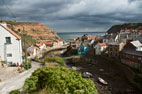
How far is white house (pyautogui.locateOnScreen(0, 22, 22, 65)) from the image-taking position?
21167mm

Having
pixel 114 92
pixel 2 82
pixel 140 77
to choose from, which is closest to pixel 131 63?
pixel 140 77

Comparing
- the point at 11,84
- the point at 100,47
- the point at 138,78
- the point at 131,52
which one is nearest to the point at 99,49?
the point at 100,47

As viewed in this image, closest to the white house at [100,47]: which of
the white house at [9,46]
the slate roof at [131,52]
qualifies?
the slate roof at [131,52]

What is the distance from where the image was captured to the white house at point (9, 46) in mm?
21167

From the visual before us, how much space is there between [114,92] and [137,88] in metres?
6.00

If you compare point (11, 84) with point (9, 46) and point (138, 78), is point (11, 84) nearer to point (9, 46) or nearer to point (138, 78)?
point (9, 46)

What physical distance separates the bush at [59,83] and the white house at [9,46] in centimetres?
1437

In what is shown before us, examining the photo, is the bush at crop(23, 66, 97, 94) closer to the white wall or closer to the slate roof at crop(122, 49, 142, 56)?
the slate roof at crop(122, 49, 142, 56)

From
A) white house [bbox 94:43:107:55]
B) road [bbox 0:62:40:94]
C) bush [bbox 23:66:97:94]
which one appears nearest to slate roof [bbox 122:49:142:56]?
white house [bbox 94:43:107:55]

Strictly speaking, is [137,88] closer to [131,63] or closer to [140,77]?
[140,77]

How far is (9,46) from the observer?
21.5 m

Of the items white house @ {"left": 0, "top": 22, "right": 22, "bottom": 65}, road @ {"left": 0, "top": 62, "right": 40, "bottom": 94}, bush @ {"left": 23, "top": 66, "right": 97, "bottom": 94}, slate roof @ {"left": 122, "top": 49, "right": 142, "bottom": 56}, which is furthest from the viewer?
slate roof @ {"left": 122, "top": 49, "right": 142, "bottom": 56}

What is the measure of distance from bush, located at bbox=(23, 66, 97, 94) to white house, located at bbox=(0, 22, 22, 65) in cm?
1437

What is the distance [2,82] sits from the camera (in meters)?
14.9
